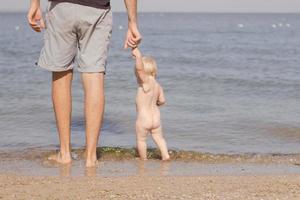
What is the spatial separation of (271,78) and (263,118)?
4398mm

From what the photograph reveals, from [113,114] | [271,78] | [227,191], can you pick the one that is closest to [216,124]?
[113,114]

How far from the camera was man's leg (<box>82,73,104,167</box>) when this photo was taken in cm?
498

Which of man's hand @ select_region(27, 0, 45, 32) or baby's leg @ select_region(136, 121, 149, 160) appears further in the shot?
baby's leg @ select_region(136, 121, 149, 160)

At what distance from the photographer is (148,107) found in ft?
19.5

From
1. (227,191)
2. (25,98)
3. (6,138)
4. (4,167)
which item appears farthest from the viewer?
(25,98)

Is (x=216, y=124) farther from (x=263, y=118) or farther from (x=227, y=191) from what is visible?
(x=227, y=191)

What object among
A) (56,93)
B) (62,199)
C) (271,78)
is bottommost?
(271,78)

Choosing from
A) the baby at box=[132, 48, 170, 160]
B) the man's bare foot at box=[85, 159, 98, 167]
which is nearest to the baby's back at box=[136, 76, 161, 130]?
the baby at box=[132, 48, 170, 160]

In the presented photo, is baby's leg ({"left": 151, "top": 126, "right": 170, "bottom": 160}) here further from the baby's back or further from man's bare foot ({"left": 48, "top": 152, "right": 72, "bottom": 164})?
man's bare foot ({"left": 48, "top": 152, "right": 72, "bottom": 164})

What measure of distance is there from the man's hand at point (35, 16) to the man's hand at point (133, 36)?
678mm

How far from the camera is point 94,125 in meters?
5.04

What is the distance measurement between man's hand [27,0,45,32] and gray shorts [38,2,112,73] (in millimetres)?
66

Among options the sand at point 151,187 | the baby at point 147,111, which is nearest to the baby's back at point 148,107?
the baby at point 147,111

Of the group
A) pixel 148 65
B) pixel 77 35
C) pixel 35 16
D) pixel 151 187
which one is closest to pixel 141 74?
pixel 148 65
